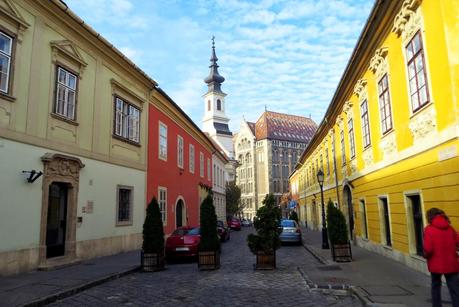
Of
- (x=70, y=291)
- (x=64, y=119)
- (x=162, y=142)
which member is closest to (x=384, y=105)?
(x=70, y=291)

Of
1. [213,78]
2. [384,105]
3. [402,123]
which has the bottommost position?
[402,123]

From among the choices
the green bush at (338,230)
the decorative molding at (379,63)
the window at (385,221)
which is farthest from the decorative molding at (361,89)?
the green bush at (338,230)

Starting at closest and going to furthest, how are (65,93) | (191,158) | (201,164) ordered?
(65,93) → (191,158) → (201,164)

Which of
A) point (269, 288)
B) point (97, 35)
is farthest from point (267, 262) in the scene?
point (97, 35)

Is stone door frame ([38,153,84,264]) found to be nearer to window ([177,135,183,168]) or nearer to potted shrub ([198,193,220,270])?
potted shrub ([198,193,220,270])

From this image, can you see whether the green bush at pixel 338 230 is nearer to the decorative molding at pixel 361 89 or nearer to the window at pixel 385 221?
the window at pixel 385 221

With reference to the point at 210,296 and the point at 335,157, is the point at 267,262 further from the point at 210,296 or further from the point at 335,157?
the point at 335,157

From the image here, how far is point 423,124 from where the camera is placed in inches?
366

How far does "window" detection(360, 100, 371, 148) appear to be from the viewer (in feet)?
48.7

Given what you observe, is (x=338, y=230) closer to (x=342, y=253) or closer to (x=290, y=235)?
(x=342, y=253)

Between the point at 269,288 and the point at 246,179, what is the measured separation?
95.5 meters

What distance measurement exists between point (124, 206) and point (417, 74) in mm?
12912

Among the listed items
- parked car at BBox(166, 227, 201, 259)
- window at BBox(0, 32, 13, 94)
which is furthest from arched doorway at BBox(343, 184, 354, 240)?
window at BBox(0, 32, 13, 94)

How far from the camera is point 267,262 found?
12031mm
